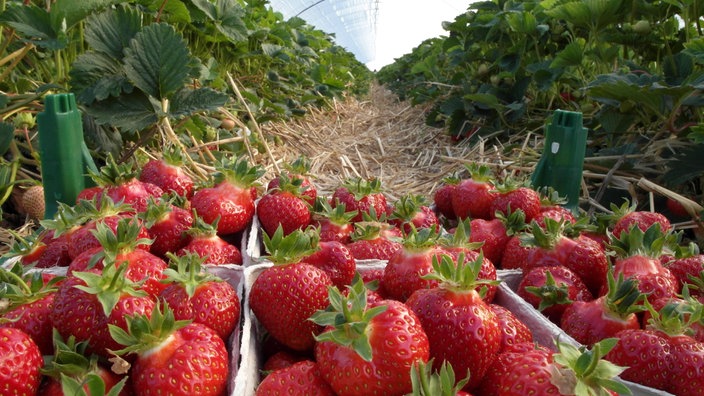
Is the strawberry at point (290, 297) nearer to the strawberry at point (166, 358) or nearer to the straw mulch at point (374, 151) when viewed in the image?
the strawberry at point (166, 358)

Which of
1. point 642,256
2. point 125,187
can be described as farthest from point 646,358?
point 125,187

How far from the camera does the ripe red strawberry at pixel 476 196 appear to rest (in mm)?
1529

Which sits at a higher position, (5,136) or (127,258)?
(5,136)

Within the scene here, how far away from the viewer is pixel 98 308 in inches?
30.0

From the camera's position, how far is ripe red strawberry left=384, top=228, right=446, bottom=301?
93cm

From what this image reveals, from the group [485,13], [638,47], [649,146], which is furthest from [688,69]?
[485,13]

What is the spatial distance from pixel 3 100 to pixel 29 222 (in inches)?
16.9

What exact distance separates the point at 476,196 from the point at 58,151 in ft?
3.75

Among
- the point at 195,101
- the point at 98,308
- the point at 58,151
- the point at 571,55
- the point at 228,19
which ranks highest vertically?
the point at 228,19

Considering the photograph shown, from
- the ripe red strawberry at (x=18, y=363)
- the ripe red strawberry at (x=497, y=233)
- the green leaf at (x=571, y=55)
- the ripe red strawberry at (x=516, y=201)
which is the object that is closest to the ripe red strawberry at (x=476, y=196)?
the ripe red strawberry at (x=516, y=201)

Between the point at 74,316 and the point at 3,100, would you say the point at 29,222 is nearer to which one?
the point at 3,100

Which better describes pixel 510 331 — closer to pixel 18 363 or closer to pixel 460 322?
pixel 460 322

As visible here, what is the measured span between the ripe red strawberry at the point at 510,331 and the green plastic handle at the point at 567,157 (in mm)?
991

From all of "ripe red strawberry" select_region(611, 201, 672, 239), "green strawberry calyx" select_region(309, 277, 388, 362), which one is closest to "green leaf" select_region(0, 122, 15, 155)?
"green strawberry calyx" select_region(309, 277, 388, 362)
